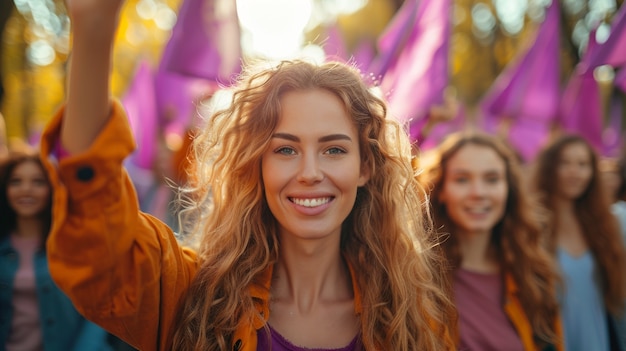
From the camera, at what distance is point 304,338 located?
2.23 meters

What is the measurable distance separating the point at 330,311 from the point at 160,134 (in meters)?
5.14

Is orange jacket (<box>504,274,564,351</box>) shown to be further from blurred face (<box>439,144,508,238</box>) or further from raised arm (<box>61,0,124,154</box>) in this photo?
raised arm (<box>61,0,124,154</box>)

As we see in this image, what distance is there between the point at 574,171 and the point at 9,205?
394 cm

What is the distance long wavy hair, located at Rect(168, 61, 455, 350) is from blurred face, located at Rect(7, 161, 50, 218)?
190 cm

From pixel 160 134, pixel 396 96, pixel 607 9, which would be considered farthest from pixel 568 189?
pixel 607 9

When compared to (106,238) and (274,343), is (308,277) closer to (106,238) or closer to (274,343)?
(274,343)

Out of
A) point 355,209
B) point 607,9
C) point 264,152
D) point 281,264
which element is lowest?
point 281,264

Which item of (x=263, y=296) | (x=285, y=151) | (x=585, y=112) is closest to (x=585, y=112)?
(x=585, y=112)

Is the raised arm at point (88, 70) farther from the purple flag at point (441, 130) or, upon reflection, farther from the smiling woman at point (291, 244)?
the purple flag at point (441, 130)

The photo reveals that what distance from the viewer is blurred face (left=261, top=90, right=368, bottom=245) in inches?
88.3

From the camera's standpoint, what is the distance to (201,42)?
5.22 m

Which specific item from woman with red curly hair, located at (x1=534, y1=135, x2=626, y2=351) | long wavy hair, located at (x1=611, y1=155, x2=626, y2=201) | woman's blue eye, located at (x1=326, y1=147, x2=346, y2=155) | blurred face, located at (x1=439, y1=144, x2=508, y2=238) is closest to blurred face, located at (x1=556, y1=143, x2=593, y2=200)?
woman with red curly hair, located at (x1=534, y1=135, x2=626, y2=351)

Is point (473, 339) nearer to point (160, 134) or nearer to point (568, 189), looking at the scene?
point (568, 189)

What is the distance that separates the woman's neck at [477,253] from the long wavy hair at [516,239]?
0.11ft
